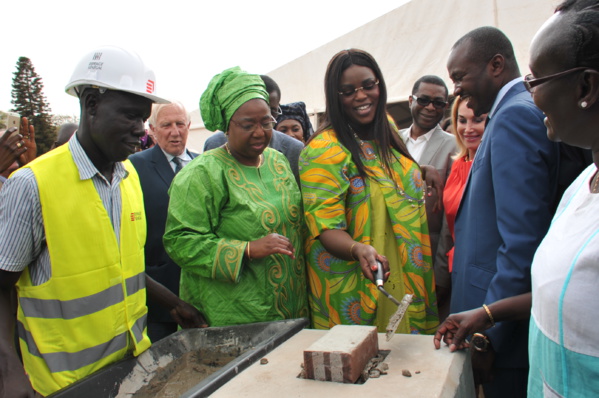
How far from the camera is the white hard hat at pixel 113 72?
5.97ft

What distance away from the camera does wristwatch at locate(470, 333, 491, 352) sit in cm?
173

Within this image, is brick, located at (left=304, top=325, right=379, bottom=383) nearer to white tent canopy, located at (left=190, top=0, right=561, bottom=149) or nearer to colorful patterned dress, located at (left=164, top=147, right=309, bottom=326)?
colorful patterned dress, located at (left=164, top=147, right=309, bottom=326)

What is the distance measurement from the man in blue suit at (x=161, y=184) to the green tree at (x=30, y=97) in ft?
40.4

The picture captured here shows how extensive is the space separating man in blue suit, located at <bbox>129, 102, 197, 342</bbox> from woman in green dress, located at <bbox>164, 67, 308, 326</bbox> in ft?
2.35

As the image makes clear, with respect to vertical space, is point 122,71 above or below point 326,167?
above

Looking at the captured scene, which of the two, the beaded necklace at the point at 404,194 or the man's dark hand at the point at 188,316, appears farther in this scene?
the beaded necklace at the point at 404,194

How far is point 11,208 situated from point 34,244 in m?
0.14

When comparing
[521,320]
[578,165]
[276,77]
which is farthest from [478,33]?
[276,77]

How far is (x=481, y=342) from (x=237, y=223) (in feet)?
3.56

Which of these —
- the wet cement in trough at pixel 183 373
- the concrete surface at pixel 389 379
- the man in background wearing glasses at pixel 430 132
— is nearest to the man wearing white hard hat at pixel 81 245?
the wet cement in trough at pixel 183 373

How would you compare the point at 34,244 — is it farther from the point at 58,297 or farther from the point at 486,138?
the point at 486,138

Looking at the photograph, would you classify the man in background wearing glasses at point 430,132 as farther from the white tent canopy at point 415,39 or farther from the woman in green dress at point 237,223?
the white tent canopy at point 415,39

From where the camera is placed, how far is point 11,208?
1.57m

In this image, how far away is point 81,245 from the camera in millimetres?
1702
